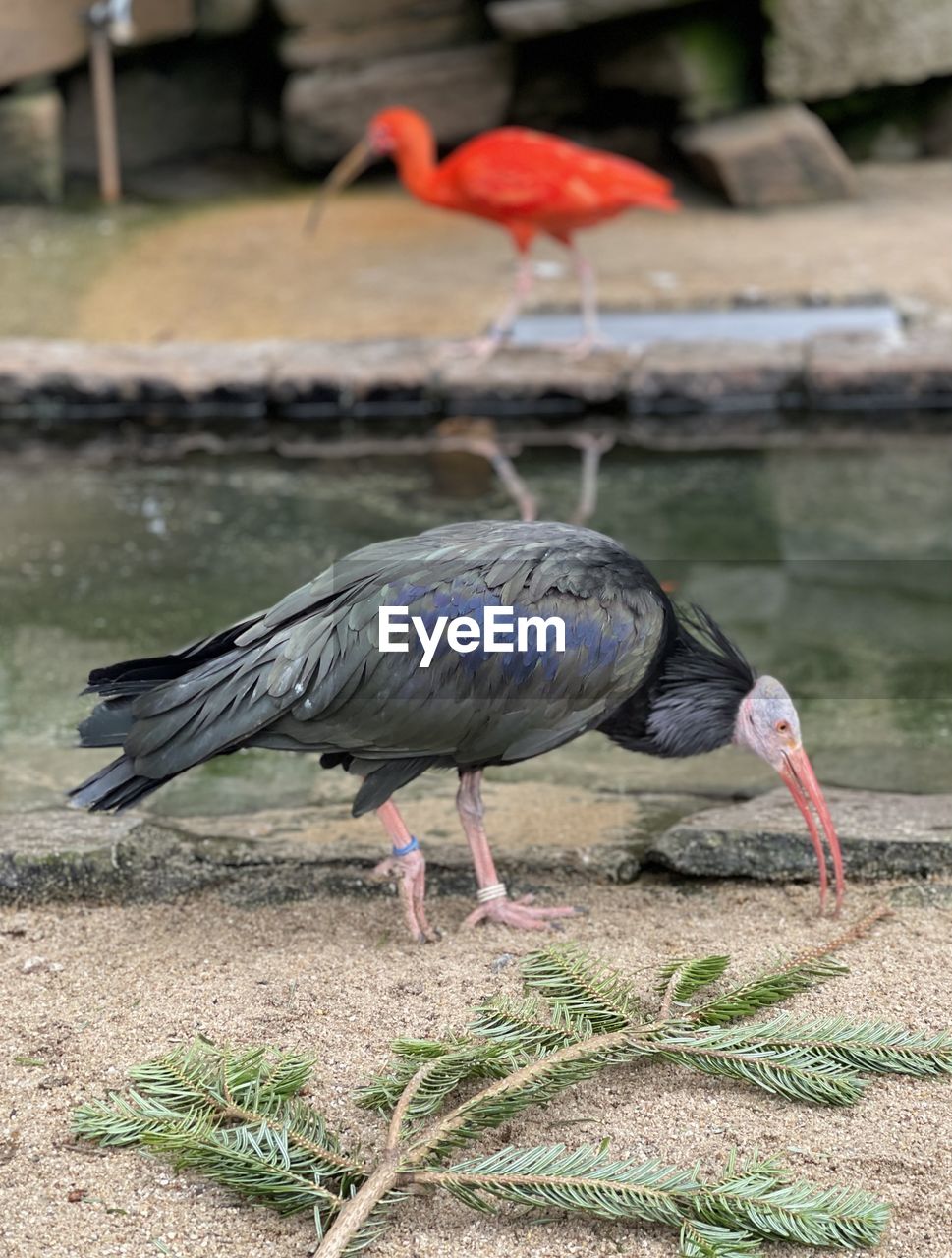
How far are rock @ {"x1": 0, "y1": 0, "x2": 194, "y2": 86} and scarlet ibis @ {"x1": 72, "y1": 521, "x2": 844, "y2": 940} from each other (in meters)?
7.78

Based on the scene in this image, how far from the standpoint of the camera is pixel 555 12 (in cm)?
978

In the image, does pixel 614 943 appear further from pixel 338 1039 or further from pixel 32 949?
pixel 32 949

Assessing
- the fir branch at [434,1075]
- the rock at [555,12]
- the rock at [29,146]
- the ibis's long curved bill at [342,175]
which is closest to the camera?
the fir branch at [434,1075]

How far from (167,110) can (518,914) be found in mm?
9370

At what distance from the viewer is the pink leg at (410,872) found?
11.6ft

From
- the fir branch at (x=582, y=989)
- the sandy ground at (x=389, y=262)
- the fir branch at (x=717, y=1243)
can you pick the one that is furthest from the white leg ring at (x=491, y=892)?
the sandy ground at (x=389, y=262)

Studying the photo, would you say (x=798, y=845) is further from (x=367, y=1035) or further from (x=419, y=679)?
(x=367, y=1035)

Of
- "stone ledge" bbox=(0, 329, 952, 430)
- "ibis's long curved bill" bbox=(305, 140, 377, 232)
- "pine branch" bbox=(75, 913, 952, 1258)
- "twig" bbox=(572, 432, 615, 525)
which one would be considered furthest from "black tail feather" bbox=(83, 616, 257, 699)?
"ibis's long curved bill" bbox=(305, 140, 377, 232)

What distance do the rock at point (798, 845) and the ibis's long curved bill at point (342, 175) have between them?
215 inches

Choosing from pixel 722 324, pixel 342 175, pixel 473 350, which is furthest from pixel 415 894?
pixel 342 175

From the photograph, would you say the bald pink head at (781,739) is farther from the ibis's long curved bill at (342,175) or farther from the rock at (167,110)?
the rock at (167,110)

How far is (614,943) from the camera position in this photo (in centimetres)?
341

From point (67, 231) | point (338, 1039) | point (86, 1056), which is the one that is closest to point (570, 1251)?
point (338, 1039)

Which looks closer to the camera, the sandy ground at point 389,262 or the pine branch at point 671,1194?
the pine branch at point 671,1194
